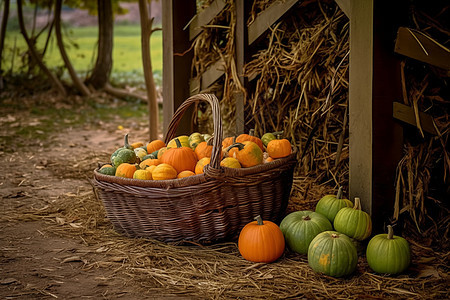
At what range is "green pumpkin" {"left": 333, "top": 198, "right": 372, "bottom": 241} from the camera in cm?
324

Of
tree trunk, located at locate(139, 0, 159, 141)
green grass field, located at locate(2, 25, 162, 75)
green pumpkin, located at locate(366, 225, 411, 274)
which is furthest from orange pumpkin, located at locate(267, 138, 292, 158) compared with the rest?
green grass field, located at locate(2, 25, 162, 75)

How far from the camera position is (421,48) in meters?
3.21

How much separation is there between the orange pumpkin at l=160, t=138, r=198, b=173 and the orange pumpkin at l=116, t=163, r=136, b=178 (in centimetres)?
21

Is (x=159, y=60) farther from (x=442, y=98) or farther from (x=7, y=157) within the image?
(x=442, y=98)

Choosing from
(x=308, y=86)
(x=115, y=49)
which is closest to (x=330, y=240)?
(x=308, y=86)

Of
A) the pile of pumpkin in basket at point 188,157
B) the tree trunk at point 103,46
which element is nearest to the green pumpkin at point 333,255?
the pile of pumpkin in basket at point 188,157

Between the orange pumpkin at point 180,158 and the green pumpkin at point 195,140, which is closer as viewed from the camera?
the orange pumpkin at point 180,158

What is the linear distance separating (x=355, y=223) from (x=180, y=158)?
118 cm

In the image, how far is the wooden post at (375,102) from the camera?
331 centimetres

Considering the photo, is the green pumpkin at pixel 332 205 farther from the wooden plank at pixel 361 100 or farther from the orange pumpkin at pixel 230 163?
the orange pumpkin at pixel 230 163

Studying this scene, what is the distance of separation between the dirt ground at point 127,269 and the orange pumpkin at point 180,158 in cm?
52

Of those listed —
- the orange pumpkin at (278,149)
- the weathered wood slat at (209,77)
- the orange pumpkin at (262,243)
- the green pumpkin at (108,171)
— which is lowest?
the orange pumpkin at (262,243)

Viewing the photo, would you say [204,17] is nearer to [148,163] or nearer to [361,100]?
[148,163]

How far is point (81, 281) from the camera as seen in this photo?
298 cm
